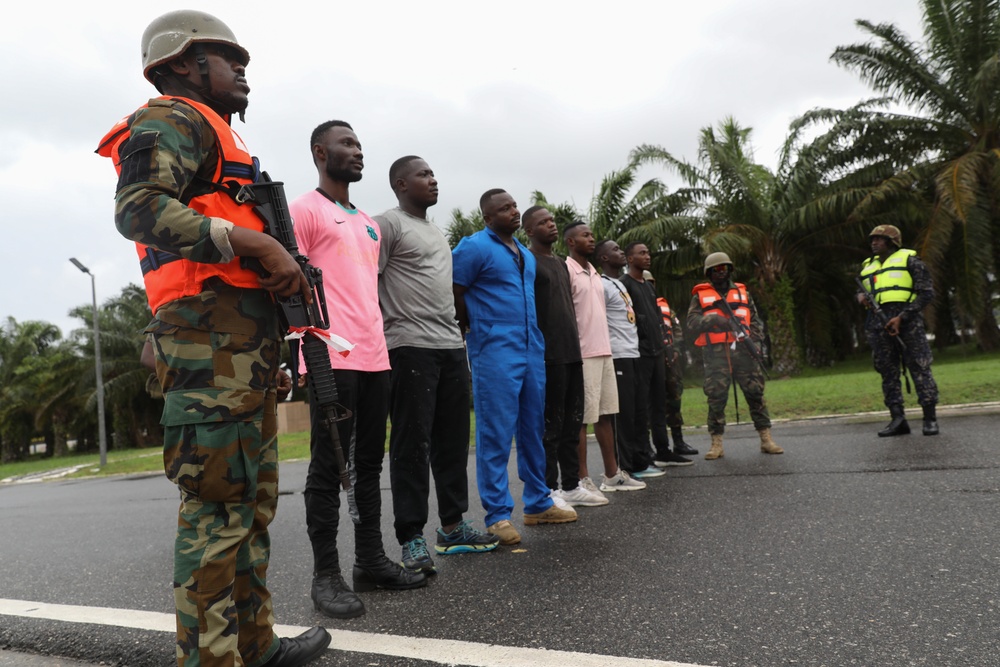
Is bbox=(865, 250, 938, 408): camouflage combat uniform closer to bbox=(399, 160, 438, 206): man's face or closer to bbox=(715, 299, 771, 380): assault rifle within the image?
bbox=(715, 299, 771, 380): assault rifle

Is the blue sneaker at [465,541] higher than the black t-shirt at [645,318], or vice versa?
the black t-shirt at [645,318]

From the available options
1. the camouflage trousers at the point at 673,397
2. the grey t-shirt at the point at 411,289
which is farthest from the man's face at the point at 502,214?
the camouflage trousers at the point at 673,397

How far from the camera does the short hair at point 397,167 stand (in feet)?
13.0

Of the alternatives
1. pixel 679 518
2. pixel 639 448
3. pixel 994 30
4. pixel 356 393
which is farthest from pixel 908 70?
pixel 356 393

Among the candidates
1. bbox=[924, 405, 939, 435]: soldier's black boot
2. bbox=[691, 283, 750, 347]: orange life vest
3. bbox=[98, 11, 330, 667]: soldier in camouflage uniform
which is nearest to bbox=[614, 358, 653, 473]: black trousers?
bbox=[691, 283, 750, 347]: orange life vest

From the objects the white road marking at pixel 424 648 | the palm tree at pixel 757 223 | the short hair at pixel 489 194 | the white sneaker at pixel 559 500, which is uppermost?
the palm tree at pixel 757 223

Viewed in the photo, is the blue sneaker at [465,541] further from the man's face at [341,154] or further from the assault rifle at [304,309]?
the man's face at [341,154]

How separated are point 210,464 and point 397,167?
7.63ft

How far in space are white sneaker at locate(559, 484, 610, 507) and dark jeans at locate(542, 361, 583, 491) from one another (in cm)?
4

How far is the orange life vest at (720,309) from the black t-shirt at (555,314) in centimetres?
252

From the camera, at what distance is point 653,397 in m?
6.86

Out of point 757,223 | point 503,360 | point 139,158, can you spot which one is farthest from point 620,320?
point 757,223

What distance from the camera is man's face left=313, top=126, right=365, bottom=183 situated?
11.0 ft

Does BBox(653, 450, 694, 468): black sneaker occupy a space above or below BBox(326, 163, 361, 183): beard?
below
